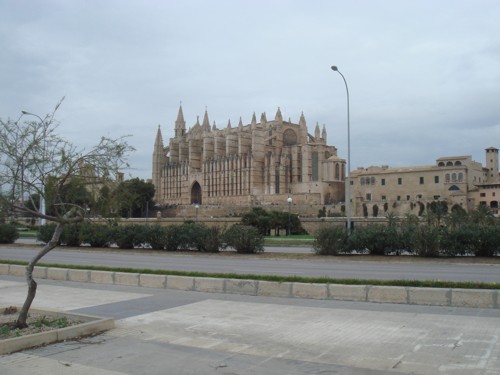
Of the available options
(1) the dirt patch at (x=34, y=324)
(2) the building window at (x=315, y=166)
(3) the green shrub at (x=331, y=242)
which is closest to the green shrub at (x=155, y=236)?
(3) the green shrub at (x=331, y=242)

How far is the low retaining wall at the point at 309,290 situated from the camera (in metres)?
8.91

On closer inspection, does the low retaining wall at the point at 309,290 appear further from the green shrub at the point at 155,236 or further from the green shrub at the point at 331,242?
the green shrub at the point at 155,236

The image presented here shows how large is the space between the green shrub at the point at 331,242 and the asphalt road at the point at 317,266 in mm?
1300

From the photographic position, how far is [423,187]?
7781 centimetres

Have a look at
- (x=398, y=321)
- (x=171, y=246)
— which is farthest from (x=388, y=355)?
(x=171, y=246)

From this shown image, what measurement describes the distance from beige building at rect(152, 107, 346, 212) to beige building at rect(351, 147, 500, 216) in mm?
7428

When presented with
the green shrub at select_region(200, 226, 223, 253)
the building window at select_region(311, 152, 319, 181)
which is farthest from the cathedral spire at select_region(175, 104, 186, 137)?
the green shrub at select_region(200, 226, 223, 253)

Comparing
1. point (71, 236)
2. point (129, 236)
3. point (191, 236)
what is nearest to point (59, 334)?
point (191, 236)

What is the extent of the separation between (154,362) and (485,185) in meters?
76.1

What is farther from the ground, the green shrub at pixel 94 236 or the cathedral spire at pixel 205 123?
the cathedral spire at pixel 205 123

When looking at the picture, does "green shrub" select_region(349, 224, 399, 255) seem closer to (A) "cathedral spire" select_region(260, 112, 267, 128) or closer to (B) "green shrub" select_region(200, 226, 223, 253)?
(B) "green shrub" select_region(200, 226, 223, 253)

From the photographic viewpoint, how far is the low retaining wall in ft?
29.2

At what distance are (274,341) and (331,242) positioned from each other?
16418mm

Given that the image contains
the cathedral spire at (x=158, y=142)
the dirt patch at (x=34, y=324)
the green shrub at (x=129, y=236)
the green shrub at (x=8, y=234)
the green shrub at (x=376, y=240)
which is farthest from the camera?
the cathedral spire at (x=158, y=142)
